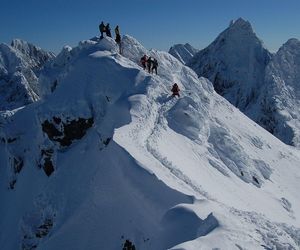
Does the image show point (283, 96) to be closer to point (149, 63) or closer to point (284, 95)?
point (284, 95)

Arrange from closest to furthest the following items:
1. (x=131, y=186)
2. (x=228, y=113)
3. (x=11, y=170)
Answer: (x=131, y=186), (x=11, y=170), (x=228, y=113)

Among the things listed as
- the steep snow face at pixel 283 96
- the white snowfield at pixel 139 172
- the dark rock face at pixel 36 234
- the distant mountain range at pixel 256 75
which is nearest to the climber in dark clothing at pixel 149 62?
the white snowfield at pixel 139 172

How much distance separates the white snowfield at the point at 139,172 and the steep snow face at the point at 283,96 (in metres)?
81.1

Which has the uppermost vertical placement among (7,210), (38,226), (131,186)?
(131,186)

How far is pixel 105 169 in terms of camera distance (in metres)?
26.9

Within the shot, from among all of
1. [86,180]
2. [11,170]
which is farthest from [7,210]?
[86,180]

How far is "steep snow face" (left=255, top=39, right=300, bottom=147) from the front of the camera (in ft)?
422

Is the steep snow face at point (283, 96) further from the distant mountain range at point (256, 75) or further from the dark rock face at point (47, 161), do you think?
the dark rock face at point (47, 161)

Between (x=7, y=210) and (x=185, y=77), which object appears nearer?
(x=7, y=210)

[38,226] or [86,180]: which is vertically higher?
[86,180]

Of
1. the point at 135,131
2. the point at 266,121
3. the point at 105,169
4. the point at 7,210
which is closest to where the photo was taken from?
the point at 105,169

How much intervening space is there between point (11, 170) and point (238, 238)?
3424 cm

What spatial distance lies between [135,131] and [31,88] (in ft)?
580

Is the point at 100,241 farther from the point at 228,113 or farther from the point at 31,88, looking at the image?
the point at 31,88
